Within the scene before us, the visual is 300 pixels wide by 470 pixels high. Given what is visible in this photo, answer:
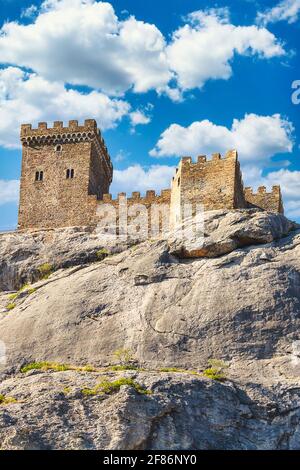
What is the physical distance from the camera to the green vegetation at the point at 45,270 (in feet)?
141

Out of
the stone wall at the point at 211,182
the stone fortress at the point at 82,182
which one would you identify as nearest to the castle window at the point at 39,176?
the stone fortress at the point at 82,182

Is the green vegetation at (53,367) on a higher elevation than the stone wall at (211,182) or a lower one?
lower

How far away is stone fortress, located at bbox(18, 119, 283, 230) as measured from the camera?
43.3 m

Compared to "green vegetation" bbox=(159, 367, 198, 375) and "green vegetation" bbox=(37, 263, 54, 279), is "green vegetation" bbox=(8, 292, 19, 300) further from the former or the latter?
"green vegetation" bbox=(159, 367, 198, 375)

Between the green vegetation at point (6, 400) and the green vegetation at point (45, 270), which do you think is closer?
the green vegetation at point (6, 400)

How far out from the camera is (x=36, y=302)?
129 ft

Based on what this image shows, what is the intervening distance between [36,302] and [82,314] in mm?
3535

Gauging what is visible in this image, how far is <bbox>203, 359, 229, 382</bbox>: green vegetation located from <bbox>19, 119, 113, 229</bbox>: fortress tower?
676 inches

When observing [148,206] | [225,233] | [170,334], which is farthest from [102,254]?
[170,334]

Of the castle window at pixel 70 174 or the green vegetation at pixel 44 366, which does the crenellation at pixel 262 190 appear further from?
the green vegetation at pixel 44 366

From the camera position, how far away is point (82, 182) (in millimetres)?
48750

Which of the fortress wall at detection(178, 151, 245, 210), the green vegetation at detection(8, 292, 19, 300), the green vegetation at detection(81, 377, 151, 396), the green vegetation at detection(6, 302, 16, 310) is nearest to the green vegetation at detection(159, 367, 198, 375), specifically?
the green vegetation at detection(81, 377, 151, 396)

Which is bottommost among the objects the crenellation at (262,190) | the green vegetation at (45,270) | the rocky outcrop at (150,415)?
the rocky outcrop at (150,415)

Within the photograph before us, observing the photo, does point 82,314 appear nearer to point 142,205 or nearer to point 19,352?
point 19,352
